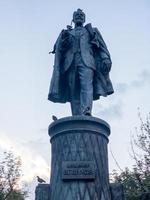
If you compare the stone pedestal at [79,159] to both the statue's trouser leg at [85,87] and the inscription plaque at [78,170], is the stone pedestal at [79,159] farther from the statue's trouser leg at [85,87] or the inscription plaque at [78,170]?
the statue's trouser leg at [85,87]

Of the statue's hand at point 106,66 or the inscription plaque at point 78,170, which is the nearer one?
the inscription plaque at point 78,170

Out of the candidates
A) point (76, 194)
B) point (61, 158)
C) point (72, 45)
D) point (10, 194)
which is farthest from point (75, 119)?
point (10, 194)

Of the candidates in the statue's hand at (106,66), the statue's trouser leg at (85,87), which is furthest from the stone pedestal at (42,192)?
the statue's hand at (106,66)

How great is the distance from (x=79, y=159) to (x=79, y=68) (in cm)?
222

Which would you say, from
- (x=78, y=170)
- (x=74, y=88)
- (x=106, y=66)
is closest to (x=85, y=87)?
(x=74, y=88)

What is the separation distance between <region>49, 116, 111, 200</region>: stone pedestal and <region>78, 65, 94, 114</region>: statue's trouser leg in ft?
1.89

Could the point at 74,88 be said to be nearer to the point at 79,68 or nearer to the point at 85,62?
the point at 79,68

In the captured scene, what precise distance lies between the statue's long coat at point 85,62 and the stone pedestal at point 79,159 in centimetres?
109

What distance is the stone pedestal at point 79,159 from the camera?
8242mm

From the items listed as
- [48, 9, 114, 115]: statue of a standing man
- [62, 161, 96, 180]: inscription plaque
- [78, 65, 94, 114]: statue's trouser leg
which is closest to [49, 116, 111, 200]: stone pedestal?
[62, 161, 96, 180]: inscription plaque

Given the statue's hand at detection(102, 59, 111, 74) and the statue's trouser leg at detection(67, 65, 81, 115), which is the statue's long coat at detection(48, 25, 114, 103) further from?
the statue's trouser leg at detection(67, 65, 81, 115)

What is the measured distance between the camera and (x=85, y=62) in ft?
31.8

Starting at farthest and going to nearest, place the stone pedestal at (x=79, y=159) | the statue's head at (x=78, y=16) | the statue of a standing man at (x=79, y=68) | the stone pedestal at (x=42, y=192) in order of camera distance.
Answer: the statue's head at (x=78, y=16) < the statue of a standing man at (x=79, y=68) < the stone pedestal at (x=42, y=192) < the stone pedestal at (x=79, y=159)

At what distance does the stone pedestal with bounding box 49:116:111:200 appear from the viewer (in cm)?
824
